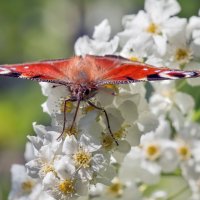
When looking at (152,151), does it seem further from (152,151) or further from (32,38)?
(32,38)

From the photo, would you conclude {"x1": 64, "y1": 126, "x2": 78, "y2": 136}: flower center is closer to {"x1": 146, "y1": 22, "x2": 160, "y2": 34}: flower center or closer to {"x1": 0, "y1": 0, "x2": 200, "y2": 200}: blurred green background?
{"x1": 146, "y1": 22, "x2": 160, "y2": 34}: flower center

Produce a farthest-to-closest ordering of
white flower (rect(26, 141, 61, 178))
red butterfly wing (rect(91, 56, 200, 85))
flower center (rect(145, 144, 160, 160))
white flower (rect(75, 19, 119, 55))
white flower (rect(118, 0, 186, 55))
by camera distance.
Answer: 1. flower center (rect(145, 144, 160, 160))
2. white flower (rect(118, 0, 186, 55))
3. white flower (rect(75, 19, 119, 55))
4. white flower (rect(26, 141, 61, 178))
5. red butterfly wing (rect(91, 56, 200, 85))

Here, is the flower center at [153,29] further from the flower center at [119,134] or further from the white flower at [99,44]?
the flower center at [119,134]

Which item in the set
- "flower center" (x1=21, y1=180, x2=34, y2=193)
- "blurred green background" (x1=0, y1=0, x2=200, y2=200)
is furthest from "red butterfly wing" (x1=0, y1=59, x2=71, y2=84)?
"blurred green background" (x1=0, y1=0, x2=200, y2=200)

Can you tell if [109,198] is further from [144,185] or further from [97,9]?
[97,9]

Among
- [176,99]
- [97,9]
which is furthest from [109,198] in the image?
[97,9]

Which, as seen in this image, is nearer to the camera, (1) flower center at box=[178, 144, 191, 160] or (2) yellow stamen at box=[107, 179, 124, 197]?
(2) yellow stamen at box=[107, 179, 124, 197]
